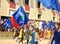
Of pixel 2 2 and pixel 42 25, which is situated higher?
pixel 2 2

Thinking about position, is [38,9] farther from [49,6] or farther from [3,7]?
[49,6]

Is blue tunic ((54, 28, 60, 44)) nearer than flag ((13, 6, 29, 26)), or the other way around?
blue tunic ((54, 28, 60, 44))

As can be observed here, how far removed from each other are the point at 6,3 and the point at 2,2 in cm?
66

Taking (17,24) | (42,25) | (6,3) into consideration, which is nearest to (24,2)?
(6,3)

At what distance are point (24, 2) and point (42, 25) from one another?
33.4 ft

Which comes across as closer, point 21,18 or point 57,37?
point 57,37

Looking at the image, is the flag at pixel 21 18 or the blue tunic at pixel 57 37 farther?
the flag at pixel 21 18

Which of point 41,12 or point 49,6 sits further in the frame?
point 41,12

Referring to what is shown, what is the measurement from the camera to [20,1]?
38594mm

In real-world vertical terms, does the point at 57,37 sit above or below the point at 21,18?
above

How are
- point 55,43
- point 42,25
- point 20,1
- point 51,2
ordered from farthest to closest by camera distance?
point 20,1, point 42,25, point 51,2, point 55,43

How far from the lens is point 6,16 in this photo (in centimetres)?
3544

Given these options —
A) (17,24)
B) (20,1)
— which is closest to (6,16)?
Answer: (20,1)

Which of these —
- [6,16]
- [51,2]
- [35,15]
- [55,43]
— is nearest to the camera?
[55,43]
